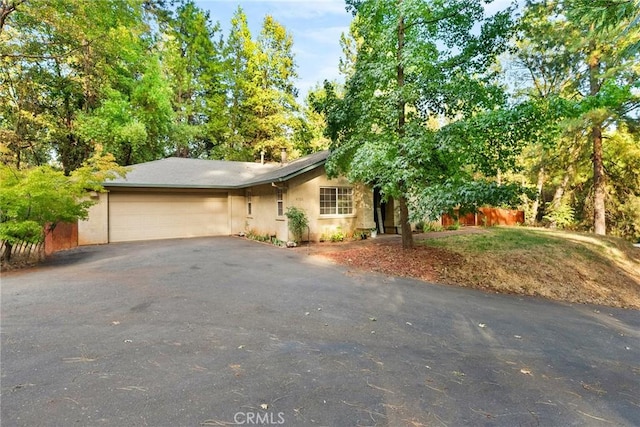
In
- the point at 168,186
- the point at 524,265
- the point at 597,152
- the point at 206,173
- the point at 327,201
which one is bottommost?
the point at 524,265

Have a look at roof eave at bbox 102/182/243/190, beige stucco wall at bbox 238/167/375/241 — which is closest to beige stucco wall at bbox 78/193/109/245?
roof eave at bbox 102/182/243/190

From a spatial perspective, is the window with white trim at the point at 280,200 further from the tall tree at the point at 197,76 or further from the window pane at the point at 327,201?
the tall tree at the point at 197,76

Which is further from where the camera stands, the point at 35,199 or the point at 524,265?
the point at 524,265

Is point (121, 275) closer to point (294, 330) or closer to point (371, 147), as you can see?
point (294, 330)

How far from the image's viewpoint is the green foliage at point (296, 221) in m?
11.5

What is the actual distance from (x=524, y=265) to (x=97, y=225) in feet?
49.6

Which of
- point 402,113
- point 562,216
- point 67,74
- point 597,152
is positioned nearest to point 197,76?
point 67,74

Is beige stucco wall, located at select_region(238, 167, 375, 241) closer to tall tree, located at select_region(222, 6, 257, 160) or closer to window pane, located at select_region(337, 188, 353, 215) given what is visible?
window pane, located at select_region(337, 188, 353, 215)

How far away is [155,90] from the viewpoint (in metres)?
17.2

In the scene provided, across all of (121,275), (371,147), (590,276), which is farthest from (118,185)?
(590,276)

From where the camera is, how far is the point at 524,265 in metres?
8.00

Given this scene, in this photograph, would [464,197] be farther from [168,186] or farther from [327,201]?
[168,186]

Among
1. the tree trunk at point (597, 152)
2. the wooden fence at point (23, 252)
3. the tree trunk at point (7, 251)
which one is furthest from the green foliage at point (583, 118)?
the wooden fence at point (23, 252)

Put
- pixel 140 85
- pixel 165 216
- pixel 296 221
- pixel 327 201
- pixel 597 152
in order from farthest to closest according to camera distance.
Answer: pixel 140 85 → pixel 597 152 → pixel 165 216 → pixel 327 201 → pixel 296 221
